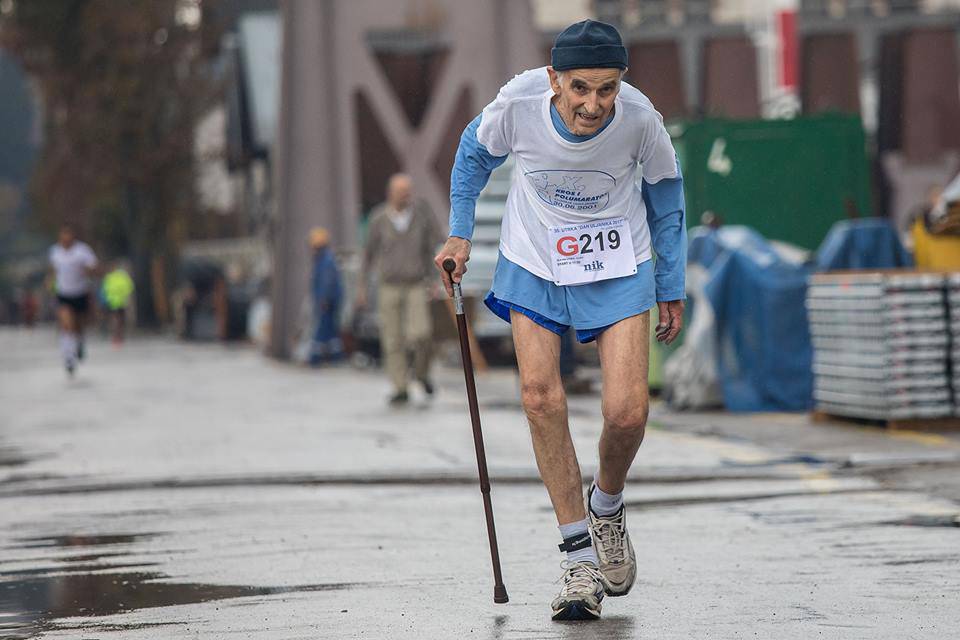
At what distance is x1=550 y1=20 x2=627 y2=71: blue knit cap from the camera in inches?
234

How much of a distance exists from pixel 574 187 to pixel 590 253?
0.21m

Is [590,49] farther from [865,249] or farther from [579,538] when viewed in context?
[865,249]

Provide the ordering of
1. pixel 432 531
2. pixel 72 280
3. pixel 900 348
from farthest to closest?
pixel 72 280, pixel 900 348, pixel 432 531

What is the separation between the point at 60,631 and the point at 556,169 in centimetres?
204

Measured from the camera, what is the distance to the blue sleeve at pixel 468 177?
6.39m

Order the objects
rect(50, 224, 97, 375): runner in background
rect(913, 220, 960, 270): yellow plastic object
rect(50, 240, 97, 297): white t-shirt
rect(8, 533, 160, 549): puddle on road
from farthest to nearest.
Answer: rect(50, 240, 97, 297): white t-shirt < rect(50, 224, 97, 375): runner in background < rect(913, 220, 960, 270): yellow plastic object < rect(8, 533, 160, 549): puddle on road

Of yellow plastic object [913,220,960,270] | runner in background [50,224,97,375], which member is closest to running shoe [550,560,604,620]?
yellow plastic object [913,220,960,270]

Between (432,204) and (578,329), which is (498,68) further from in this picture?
(578,329)

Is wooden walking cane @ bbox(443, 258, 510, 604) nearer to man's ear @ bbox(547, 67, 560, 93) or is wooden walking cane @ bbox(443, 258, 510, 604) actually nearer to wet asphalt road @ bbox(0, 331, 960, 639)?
wet asphalt road @ bbox(0, 331, 960, 639)

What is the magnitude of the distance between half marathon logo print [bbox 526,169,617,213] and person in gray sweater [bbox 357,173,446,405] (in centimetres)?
1051

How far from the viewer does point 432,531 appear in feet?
27.0

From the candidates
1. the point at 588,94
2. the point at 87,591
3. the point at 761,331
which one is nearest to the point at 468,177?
the point at 588,94

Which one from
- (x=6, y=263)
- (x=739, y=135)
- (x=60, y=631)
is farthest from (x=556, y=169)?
(x=6, y=263)

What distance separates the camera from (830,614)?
592 centimetres
